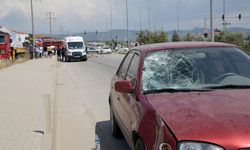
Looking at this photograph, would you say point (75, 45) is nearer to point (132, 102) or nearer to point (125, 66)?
point (125, 66)

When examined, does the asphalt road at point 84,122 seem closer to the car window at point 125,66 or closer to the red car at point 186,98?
the red car at point 186,98

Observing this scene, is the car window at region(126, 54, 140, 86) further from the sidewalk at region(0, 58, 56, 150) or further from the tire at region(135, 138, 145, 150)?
the sidewalk at region(0, 58, 56, 150)

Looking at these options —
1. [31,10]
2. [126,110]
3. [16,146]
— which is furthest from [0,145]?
[31,10]

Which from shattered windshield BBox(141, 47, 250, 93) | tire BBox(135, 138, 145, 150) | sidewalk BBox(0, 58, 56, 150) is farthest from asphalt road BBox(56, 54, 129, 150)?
tire BBox(135, 138, 145, 150)

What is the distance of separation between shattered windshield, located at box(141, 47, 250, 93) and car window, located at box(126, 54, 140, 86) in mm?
188

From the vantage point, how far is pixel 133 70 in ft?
17.4

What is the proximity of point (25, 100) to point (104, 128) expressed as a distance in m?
4.64

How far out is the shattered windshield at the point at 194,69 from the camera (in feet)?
14.9

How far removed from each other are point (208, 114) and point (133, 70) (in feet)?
6.50

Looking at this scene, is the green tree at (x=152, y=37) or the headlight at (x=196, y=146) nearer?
the headlight at (x=196, y=146)

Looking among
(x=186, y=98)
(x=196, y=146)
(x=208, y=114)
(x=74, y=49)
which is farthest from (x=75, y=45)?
(x=196, y=146)

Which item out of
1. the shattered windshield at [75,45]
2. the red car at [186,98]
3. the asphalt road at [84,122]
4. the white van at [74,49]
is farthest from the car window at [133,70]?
the shattered windshield at [75,45]

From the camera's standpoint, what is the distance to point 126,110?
508 centimetres

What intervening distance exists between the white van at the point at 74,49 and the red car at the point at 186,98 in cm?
3963
